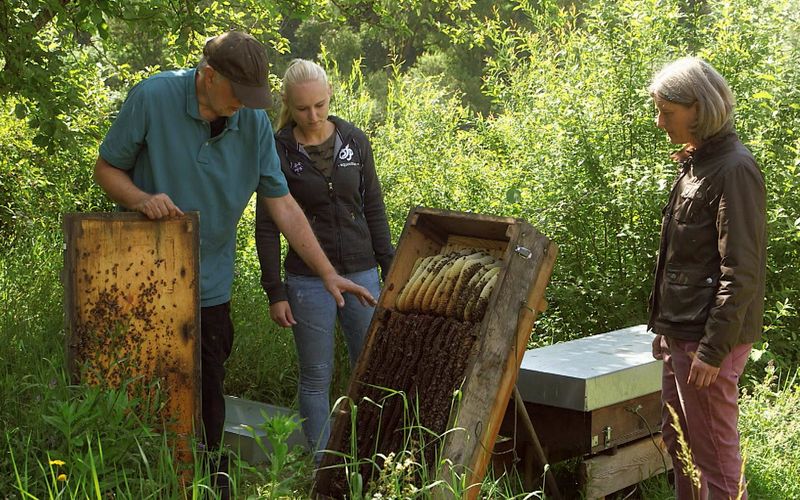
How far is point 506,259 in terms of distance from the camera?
3570 millimetres

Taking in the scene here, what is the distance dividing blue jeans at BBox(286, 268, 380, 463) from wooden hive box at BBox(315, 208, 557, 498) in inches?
25.8

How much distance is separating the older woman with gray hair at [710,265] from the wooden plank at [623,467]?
65 cm

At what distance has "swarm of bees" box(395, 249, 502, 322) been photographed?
372 cm

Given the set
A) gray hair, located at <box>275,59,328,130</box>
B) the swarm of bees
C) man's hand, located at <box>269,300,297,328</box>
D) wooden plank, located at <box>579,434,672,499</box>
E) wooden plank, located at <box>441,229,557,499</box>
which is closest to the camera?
wooden plank, located at <box>441,229,557,499</box>

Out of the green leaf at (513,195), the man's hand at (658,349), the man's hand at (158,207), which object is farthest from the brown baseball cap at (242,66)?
the green leaf at (513,195)

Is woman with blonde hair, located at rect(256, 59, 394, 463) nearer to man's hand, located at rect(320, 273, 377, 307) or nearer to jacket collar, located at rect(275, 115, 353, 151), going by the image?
jacket collar, located at rect(275, 115, 353, 151)

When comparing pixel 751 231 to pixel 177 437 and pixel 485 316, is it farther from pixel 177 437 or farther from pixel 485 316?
pixel 177 437

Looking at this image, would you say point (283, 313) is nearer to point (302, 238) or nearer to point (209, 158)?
point (302, 238)

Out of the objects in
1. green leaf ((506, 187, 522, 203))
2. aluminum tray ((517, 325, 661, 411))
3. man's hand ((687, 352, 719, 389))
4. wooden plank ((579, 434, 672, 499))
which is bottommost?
wooden plank ((579, 434, 672, 499))

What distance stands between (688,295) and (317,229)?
5.87ft

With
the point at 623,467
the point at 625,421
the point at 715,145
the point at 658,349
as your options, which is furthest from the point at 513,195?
the point at 715,145

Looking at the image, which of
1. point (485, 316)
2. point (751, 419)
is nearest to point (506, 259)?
point (485, 316)

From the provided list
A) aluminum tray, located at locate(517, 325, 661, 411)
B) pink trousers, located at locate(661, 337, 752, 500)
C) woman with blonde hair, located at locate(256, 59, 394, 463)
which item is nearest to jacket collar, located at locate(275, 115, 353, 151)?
woman with blonde hair, located at locate(256, 59, 394, 463)

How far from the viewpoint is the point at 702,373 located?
3551 mm
